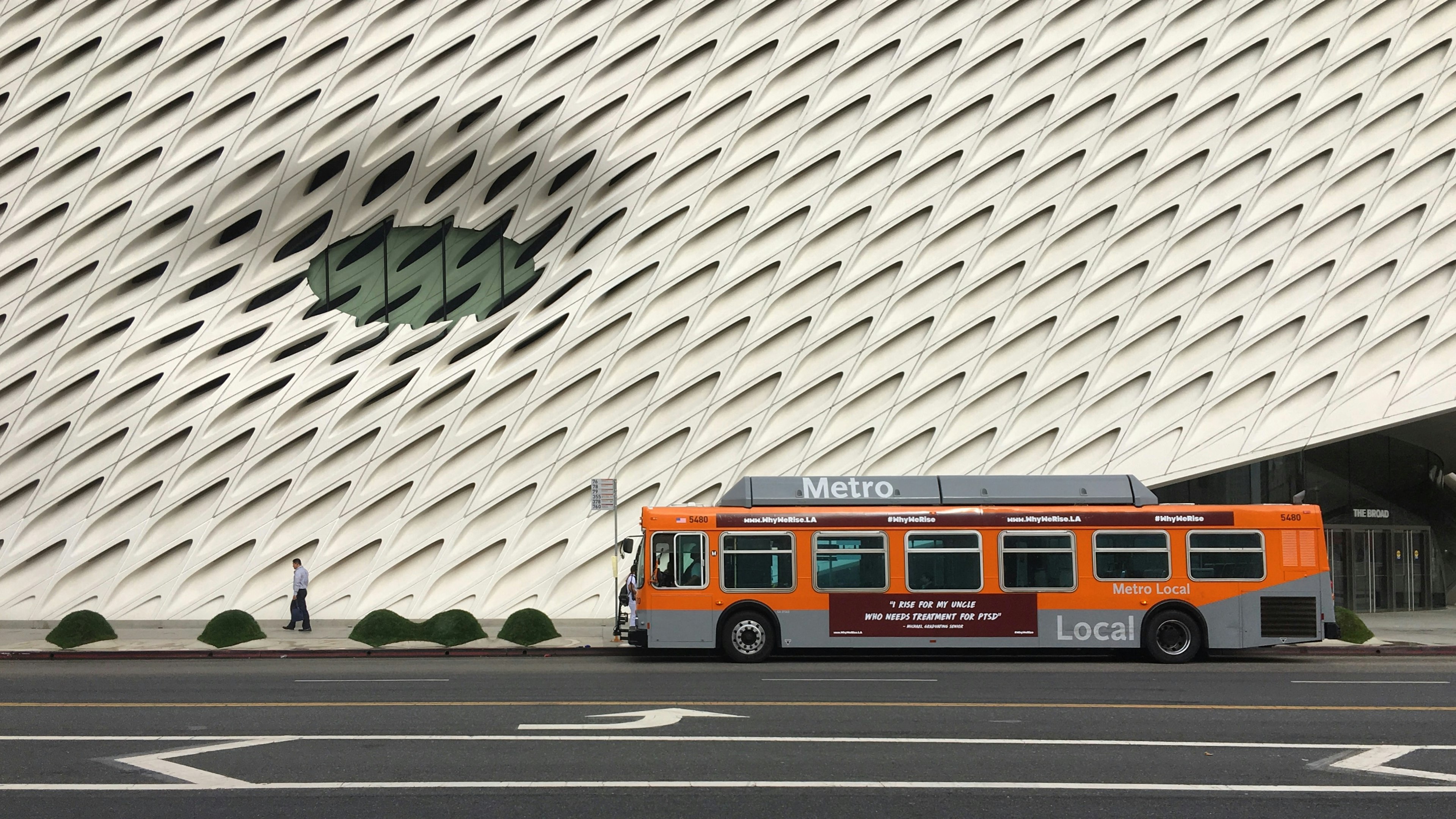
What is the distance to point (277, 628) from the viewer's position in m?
23.5

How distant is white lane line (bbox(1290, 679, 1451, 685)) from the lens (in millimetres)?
13758

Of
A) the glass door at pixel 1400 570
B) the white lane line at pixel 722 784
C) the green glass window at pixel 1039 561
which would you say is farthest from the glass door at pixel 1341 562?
the white lane line at pixel 722 784

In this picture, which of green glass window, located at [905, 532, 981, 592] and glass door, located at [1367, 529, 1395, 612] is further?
glass door, located at [1367, 529, 1395, 612]

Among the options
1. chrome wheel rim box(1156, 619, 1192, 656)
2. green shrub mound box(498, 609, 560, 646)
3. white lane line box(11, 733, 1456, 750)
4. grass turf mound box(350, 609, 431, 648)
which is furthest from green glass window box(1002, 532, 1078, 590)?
grass turf mound box(350, 609, 431, 648)

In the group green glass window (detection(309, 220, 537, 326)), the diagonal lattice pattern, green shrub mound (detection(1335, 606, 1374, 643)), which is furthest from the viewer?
green glass window (detection(309, 220, 537, 326))

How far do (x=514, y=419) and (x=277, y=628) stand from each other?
614 cm

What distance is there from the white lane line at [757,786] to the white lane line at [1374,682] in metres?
6.91

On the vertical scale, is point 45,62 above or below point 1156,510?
above

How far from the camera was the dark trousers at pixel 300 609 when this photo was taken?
73.9 feet

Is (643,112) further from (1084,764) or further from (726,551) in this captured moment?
(1084,764)

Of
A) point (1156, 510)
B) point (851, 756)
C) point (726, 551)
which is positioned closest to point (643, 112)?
point (726, 551)

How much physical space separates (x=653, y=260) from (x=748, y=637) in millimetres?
11098

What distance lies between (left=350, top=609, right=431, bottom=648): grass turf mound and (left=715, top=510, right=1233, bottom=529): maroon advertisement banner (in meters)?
6.05

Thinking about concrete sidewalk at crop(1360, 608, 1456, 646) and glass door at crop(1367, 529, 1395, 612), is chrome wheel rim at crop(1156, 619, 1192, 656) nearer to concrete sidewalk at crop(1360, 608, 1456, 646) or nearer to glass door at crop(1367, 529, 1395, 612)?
concrete sidewalk at crop(1360, 608, 1456, 646)
